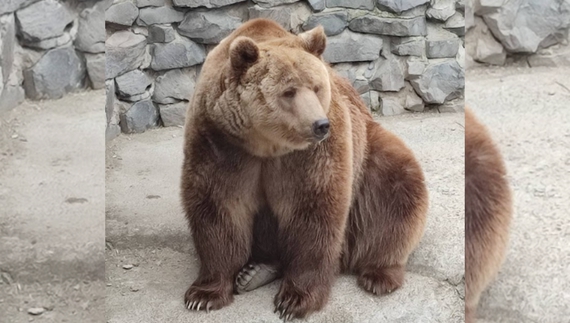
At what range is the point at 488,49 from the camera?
2.21m

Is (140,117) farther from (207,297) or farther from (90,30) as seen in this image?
(207,297)

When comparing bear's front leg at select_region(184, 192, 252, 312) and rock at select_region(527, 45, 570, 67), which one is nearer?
bear's front leg at select_region(184, 192, 252, 312)

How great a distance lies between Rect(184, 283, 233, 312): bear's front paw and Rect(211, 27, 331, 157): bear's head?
14.7 inches

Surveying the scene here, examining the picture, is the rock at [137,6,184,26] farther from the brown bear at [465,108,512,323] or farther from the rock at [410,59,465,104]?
the brown bear at [465,108,512,323]

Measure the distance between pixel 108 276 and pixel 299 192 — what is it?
49 cm

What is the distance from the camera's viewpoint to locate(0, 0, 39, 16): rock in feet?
5.61

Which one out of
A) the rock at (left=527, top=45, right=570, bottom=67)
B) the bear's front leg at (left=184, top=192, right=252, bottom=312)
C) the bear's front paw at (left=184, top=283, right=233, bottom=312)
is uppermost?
the rock at (left=527, top=45, right=570, bottom=67)

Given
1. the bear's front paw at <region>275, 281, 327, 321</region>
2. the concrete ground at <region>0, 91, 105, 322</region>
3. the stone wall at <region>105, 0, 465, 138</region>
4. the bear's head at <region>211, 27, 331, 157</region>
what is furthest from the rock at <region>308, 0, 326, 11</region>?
the bear's front paw at <region>275, 281, 327, 321</region>

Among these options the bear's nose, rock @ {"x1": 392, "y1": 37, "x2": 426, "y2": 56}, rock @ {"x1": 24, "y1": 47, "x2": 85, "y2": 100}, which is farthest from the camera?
rock @ {"x1": 392, "y1": 37, "x2": 426, "y2": 56}

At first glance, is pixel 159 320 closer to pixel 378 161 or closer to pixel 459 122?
pixel 378 161

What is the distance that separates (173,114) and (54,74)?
283 mm

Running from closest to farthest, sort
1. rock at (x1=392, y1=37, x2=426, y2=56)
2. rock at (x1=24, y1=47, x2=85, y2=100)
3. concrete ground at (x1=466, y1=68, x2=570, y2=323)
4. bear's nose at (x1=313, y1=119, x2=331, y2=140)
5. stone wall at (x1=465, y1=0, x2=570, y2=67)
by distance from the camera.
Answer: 1. bear's nose at (x1=313, y1=119, x2=331, y2=140)
2. rock at (x1=24, y1=47, x2=85, y2=100)
3. rock at (x1=392, y1=37, x2=426, y2=56)
4. concrete ground at (x1=466, y1=68, x2=570, y2=323)
5. stone wall at (x1=465, y1=0, x2=570, y2=67)

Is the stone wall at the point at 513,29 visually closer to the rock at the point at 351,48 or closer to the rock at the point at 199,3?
the rock at the point at 351,48

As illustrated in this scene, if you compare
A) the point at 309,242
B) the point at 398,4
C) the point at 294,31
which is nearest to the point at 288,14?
the point at 294,31
